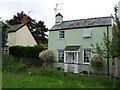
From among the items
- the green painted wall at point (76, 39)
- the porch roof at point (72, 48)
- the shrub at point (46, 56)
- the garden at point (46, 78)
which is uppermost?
the green painted wall at point (76, 39)

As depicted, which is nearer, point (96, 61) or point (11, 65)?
point (11, 65)

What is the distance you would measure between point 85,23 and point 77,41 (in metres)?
2.46

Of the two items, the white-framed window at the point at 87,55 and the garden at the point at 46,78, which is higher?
the white-framed window at the point at 87,55

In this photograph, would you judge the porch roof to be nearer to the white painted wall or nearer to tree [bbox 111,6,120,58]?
the white painted wall

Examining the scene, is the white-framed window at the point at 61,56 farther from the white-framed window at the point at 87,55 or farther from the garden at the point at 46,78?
the garden at the point at 46,78

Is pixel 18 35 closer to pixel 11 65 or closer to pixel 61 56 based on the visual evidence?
pixel 61 56

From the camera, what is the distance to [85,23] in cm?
3816

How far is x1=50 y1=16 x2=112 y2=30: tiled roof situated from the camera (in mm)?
35781

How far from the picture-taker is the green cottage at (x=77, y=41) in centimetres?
3567

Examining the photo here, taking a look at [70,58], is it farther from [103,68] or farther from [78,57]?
[103,68]

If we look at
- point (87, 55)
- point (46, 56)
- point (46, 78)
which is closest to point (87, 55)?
point (87, 55)

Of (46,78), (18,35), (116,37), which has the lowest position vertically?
(46,78)

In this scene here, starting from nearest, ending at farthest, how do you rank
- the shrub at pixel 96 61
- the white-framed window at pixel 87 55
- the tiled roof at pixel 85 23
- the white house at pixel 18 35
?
the shrub at pixel 96 61 < the tiled roof at pixel 85 23 < the white-framed window at pixel 87 55 < the white house at pixel 18 35

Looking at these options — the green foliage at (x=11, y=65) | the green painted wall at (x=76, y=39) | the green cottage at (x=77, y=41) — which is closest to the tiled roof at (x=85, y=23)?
the green cottage at (x=77, y=41)
